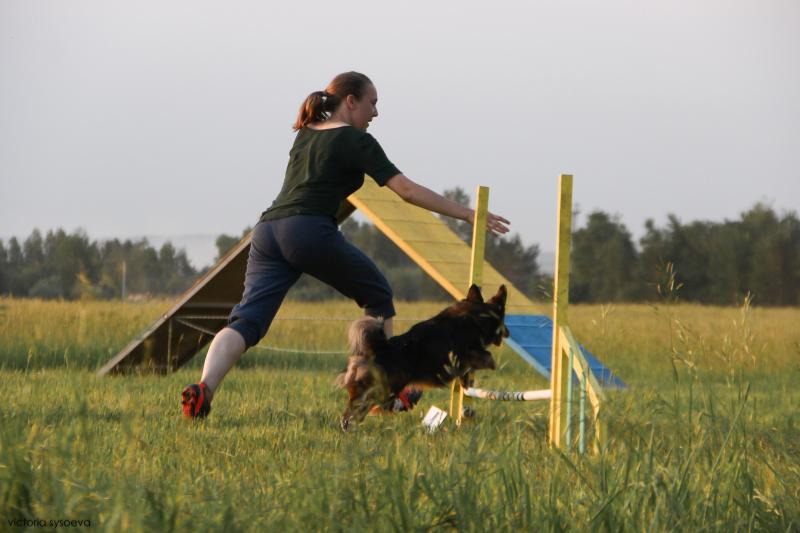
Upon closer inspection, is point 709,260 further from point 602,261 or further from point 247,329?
point 247,329

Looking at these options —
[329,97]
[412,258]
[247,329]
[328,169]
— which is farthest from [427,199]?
[412,258]

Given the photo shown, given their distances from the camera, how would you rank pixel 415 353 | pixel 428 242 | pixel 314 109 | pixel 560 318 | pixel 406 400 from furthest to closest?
1. pixel 428 242
2. pixel 406 400
3. pixel 314 109
4. pixel 415 353
5. pixel 560 318

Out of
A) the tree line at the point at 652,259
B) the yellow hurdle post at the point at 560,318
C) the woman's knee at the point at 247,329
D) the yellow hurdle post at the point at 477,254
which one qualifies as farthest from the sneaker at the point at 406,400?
the tree line at the point at 652,259

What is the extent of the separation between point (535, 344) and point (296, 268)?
2198mm

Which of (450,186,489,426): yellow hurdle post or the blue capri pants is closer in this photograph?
the blue capri pants

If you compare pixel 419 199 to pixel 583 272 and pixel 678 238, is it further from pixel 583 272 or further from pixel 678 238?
pixel 583 272

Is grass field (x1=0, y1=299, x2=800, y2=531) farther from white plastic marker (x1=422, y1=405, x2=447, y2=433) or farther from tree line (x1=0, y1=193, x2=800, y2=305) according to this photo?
tree line (x1=0, y1=193, x2=800, y2=305)

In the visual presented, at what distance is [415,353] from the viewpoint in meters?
4.22

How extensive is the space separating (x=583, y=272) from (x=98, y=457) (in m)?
49.4

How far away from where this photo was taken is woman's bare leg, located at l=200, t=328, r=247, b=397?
13.9 ft

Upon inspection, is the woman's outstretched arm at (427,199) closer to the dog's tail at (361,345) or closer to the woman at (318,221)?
the woman at (318,221)

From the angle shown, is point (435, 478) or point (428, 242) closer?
point (435, 478)

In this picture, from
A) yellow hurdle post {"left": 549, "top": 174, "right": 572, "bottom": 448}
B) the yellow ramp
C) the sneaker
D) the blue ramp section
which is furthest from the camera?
the blue ramp section

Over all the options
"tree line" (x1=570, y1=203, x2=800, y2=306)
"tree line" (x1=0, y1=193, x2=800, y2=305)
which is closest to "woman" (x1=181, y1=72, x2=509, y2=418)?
"tree line" (x1=0, y1=193, x2=800, y2=305)
